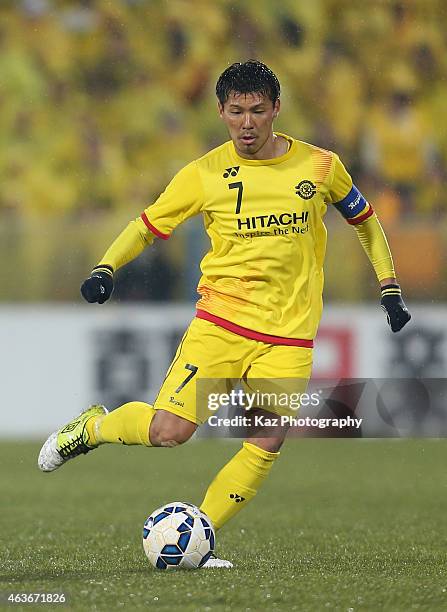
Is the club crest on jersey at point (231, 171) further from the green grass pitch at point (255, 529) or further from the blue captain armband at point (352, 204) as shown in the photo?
the green grass pitch at point (255, 529)

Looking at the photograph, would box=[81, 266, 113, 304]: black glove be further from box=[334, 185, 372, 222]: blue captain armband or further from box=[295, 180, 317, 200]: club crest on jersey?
box=[334, 185, 372, 222]: blue captain armband

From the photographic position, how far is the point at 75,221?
11.8 meters

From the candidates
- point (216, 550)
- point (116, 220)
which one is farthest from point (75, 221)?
point (216, 550)

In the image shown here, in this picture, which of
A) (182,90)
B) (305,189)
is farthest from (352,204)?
(182,90)

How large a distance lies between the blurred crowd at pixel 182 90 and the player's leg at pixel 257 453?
8538mm

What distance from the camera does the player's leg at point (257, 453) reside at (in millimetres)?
5098

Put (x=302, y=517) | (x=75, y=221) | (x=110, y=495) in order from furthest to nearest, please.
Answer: (x=75, y=221), (x=110, y=495), (x=302, y=517)

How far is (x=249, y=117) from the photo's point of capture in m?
5.00

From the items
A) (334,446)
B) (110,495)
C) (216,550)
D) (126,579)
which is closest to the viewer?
(126,579)

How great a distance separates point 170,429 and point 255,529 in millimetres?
1685

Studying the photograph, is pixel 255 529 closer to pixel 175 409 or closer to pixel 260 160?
pixel 175 409

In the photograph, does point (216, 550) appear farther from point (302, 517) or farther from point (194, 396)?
point (302, 517)

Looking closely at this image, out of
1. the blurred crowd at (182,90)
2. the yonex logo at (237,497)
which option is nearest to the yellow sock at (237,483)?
the yonex logo at (237,497)

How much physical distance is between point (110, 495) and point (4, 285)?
402cm
